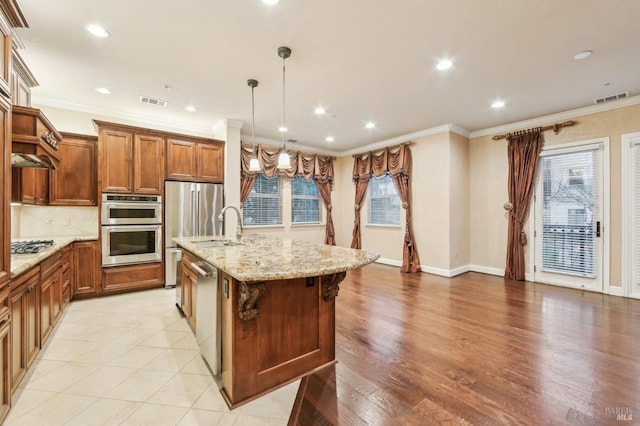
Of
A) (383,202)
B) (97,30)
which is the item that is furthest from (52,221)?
(383,202)

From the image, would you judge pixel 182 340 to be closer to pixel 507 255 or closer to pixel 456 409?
pixel 456 409

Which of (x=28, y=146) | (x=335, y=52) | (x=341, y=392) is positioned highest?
(x=335, y=52)

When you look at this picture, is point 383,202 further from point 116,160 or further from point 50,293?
point 50,293

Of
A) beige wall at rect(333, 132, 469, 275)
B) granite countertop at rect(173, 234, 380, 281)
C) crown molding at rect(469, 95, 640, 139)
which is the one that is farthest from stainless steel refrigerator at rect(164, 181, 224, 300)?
crown molding at rect(469, 95, 640, 139)

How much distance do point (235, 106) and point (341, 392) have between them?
3.94 meters

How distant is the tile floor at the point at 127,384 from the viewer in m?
1.68

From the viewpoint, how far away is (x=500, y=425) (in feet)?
5.27

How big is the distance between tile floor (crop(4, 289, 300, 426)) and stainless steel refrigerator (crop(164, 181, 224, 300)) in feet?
4.54

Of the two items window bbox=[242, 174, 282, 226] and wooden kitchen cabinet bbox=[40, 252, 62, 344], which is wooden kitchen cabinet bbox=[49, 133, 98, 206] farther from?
window bbox=[242, 174, 282, 226]

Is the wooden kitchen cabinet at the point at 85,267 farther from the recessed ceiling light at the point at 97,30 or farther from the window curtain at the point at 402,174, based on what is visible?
the window curtain at the point at 402,174

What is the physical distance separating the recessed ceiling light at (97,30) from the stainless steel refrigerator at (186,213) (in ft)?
7.26

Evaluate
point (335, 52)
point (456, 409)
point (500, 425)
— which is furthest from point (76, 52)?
point (500, 425)

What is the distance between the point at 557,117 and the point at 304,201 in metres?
5.03

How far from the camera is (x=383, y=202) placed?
253 inches
